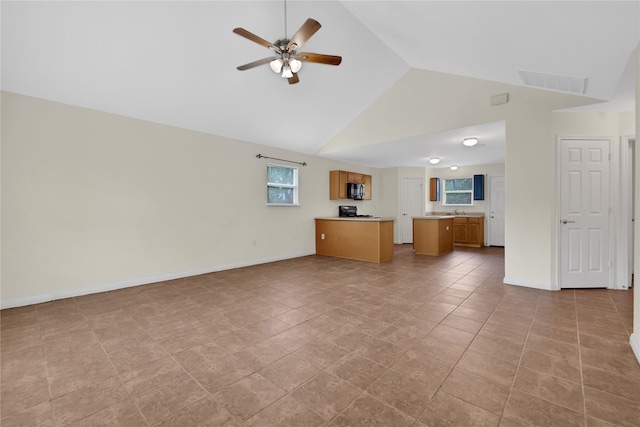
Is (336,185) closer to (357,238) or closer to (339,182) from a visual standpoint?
(339,182)

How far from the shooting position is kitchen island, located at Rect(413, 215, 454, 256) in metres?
6.43

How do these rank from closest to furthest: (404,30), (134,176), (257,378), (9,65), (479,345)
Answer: (257,378)
(479,345)
(9,65)
(404,30)
(134,176)

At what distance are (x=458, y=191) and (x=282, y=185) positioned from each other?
19.4 feet

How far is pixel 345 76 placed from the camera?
14.6 ft

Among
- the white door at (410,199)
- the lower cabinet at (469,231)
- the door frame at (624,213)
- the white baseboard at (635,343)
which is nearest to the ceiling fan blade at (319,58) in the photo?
the white baseboard at (635,343)

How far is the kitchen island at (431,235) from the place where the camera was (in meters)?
6.43

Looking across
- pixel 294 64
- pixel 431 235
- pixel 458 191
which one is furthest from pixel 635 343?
pixel 458 191

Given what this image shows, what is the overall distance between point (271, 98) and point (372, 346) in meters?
3.92

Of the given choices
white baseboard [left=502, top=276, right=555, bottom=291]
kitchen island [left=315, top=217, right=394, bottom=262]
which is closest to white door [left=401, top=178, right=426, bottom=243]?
kitchen island [left=315, top=217, right=394, bottom=262]

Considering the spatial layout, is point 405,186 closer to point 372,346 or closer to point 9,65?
point 372,346

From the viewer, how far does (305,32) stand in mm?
2477

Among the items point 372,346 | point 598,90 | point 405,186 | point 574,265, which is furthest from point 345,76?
point 405,186

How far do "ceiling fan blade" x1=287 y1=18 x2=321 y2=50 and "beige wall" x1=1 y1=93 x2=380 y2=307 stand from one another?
2789mm

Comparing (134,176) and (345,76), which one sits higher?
(345,76)
